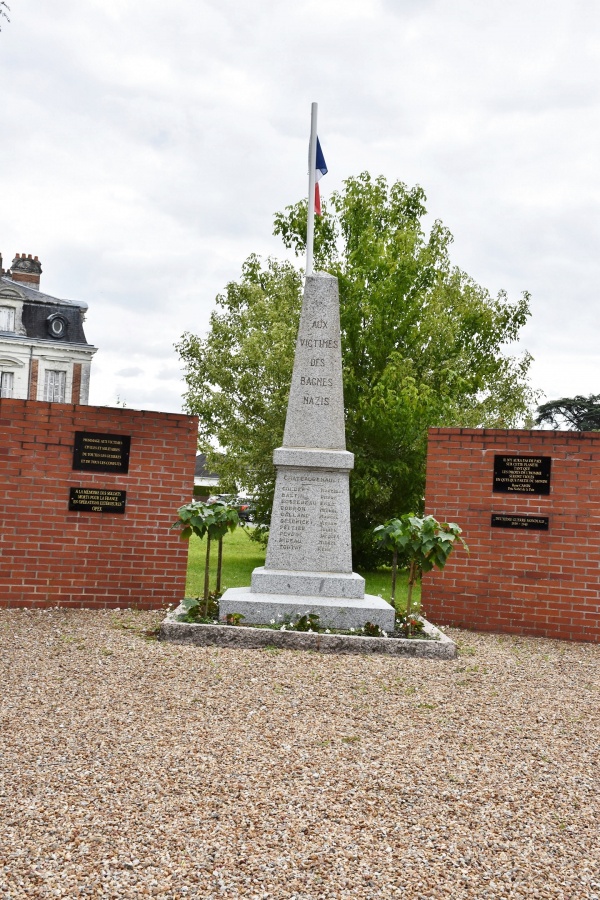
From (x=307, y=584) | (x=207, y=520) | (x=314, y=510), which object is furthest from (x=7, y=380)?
(x=307, y=584)

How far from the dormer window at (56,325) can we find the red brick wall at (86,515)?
27.4m

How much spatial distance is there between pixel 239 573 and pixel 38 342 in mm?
23563

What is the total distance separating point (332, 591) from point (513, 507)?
219cm

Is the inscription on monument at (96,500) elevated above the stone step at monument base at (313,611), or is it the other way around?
the inscription on monument at (96,500)

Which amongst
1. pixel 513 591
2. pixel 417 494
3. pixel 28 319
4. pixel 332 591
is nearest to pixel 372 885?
pixel 332 591

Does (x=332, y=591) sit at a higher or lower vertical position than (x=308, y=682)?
higher

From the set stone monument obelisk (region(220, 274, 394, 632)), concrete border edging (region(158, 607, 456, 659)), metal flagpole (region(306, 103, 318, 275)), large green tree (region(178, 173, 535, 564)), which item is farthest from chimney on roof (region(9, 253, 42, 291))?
concrete border edging (region(158, 607, 456, 659))

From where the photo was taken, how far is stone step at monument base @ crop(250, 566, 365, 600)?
21.3 feet

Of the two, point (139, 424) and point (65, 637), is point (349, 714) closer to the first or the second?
point (65, 637)

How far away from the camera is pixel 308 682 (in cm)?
Result: 490

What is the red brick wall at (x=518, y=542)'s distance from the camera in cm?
731

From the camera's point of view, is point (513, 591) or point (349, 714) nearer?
point (349, 714)

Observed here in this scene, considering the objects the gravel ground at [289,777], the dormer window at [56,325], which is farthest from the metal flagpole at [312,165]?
the dormer window at [56,325]

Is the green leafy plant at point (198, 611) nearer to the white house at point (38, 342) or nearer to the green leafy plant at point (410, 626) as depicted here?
the green leafy plant at point (410, 626)
